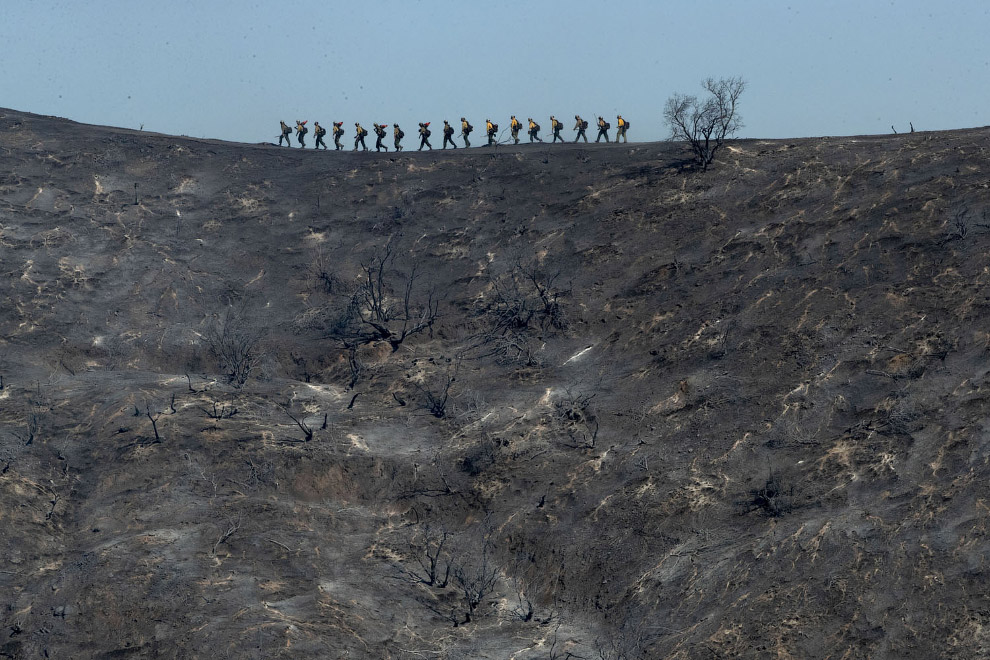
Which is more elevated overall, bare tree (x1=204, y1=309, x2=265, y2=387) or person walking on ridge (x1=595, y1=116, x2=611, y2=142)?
person walking on ridge (x1=595, y1=116, x2=611, y2=142)

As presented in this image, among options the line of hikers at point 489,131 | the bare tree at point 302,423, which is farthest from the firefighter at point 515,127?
the bare tree at point 302,423

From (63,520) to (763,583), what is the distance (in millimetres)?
11805

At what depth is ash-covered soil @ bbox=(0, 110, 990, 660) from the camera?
13500 mm

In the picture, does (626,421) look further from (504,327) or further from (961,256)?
(961,256)

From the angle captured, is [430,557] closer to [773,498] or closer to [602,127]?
[773,498]

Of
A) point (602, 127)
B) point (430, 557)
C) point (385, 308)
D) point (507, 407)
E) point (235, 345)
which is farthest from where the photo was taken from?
point (602, 127)

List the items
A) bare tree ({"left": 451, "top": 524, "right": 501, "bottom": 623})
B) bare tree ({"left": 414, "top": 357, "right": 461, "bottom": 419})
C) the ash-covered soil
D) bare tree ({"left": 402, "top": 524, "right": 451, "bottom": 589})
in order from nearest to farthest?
the ash-covered soil < bare tree ({"left": 451, "top": 524, "right": 501, "bottom": 623}) < bare tree ({"left": 402, "top": 524, "right": 451, "bottom": 589}) < bare tree ({"left": 414, "top": 357, "right": 461, "bottom": 419})

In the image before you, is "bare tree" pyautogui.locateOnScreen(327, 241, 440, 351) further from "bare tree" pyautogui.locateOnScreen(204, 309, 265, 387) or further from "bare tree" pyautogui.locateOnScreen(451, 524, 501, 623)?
"bare tree" pyautogui.locateOnScreen(451, 524, 501, 623)

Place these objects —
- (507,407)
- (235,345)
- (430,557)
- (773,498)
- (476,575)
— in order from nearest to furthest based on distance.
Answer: (773,498), (430,557), (476,575), (507,407), (235,345)

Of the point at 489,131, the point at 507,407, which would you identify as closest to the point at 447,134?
the point at 489,131

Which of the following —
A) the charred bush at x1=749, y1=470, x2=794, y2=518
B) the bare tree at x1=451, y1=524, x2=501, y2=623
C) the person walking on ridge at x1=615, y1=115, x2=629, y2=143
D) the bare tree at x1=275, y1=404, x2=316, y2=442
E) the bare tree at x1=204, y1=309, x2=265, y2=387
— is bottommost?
the bare tree at x1=451, y1=524, x2=501, y2=623

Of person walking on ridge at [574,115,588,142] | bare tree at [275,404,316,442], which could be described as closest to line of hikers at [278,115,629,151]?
person walking on ridge at [574,115,588,142]

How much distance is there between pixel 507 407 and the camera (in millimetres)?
19141

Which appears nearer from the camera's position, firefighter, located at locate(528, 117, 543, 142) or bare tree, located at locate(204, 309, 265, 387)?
bare tree, located at locate(204, 309, 265, 387)
